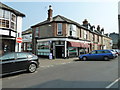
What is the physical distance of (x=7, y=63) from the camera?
7867 millimetres

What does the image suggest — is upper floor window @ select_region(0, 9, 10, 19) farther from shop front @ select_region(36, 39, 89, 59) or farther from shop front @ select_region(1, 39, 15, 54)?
shop front @ select_region(36, 39, 89, 59)

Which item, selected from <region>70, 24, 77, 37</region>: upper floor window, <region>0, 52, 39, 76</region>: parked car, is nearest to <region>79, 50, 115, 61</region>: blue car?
<region>70, 24, 77, 37</region>: upper floor window

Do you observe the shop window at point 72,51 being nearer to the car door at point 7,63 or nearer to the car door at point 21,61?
the car door at point 21,61

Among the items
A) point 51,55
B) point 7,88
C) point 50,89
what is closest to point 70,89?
point 50,89

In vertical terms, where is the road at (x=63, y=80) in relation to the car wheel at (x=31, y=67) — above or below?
below

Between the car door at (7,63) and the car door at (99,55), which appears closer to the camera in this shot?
the car door at (7,63)

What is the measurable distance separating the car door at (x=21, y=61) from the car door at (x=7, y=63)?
358mm

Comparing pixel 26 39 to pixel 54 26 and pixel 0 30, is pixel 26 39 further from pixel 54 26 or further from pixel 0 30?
pixel 0 30

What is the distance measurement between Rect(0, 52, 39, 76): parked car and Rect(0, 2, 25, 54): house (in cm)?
598

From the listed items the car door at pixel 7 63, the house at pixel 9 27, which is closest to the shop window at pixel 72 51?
the house at pixel 9 27

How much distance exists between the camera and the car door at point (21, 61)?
8.38m

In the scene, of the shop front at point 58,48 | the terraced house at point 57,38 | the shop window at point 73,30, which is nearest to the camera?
the shop front at point 58,48

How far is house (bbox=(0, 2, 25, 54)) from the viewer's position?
44.8ft

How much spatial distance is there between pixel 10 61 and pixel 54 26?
14606 mm
